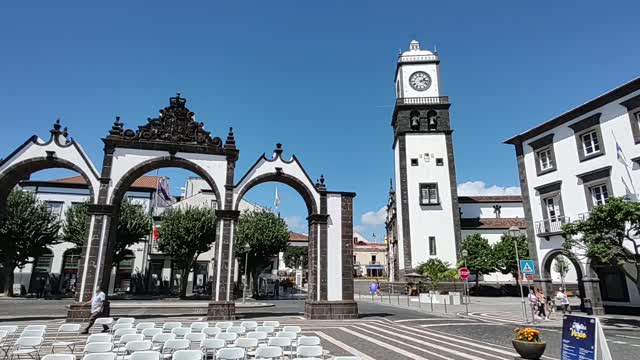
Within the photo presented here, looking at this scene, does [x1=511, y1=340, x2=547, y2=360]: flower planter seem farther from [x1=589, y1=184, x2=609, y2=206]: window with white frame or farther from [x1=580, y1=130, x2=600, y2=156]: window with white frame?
[x1=580, y1=130, x2=600, y2=156]: window with white frame

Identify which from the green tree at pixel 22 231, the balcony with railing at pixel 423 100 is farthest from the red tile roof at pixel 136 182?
the balcony with railing at pixel 423 100

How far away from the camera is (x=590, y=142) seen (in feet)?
75.1

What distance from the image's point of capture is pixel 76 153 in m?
17.1

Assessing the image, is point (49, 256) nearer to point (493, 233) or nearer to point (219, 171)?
point (219, 171)

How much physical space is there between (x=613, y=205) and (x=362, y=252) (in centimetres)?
7952

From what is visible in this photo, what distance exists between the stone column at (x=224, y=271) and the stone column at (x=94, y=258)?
4.88 m

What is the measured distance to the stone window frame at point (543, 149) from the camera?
25.0m

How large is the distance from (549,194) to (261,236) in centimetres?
2524

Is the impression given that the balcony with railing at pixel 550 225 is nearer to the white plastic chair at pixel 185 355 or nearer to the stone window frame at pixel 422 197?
the stone window frame at pixel 422 197

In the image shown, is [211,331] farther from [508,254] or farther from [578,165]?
[508,254]

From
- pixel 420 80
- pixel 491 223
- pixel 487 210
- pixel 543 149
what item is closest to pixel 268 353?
pixel 543 149

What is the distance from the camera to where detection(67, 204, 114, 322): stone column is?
1584cm

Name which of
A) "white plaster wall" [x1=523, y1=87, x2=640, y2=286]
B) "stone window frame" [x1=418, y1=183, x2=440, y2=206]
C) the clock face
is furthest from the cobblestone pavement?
the clock face

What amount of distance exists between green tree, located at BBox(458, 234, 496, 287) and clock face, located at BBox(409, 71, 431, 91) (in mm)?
20239
